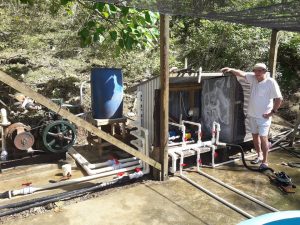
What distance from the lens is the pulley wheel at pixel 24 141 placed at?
504 centimetres

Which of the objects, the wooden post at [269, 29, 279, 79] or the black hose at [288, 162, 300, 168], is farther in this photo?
the wooden post at [269, 29, 279, 79]

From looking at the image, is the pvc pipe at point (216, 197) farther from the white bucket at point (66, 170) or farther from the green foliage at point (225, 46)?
the green foliage at point (225, 46)

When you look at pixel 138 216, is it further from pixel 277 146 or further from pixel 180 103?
pixel 277 146

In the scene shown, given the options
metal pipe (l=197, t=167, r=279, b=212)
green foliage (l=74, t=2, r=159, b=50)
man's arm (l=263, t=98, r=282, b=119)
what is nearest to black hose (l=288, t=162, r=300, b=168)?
man's arm (l=263, t=98, r=282, b=119)

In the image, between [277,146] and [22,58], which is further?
[22,58]

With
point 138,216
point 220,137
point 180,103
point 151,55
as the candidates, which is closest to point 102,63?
point 151,55

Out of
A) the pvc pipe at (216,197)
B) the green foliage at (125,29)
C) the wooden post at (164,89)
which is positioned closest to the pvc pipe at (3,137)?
the green foliage at (125,29)

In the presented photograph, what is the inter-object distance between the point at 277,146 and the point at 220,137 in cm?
171

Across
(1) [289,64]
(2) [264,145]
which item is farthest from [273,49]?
(1) [289,64]

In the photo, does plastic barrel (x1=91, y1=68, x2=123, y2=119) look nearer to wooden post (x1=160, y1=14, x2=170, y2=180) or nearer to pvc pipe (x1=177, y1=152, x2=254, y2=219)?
wooden post (x1=160, y1=14, x2=170, y2=180)

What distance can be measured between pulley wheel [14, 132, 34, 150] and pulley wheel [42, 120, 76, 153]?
223mm

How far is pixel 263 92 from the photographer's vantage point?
5.23 metres

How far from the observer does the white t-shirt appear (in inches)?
204

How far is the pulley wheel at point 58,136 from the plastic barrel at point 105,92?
Result: 21.6 inches
